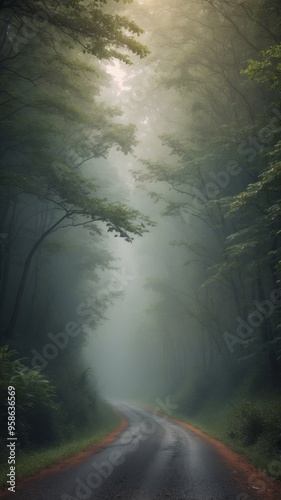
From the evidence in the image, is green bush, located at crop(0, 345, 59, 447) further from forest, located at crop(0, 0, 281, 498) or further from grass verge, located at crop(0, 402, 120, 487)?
grass verge, located at crop(0, 402, 120, 487)

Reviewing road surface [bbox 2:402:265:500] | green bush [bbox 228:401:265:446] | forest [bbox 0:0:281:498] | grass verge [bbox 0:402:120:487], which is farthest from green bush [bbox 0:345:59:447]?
green bush [bbox 228:401:265:446]

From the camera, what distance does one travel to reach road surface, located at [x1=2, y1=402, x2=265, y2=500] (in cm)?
516

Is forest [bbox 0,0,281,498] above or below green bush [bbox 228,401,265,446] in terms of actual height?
above

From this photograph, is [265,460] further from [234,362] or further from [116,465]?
[234,362]

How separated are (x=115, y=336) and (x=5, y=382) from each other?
69.6 m

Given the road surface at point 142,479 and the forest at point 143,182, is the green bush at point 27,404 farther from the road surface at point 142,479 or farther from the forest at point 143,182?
the road surface at point 142,479

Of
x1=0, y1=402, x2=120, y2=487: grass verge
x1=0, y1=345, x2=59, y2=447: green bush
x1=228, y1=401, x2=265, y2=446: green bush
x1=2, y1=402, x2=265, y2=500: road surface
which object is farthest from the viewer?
x1=228, y1=401, x2=265, y2=446: green bush

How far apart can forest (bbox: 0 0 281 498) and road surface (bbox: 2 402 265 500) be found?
5.01 ft

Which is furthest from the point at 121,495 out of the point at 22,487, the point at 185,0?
the point at 185,0

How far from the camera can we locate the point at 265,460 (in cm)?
748

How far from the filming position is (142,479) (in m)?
6.03

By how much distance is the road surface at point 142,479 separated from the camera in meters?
5.16

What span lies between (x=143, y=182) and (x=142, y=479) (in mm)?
15065

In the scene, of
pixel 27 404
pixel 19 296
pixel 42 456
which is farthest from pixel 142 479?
pixel 19 296
